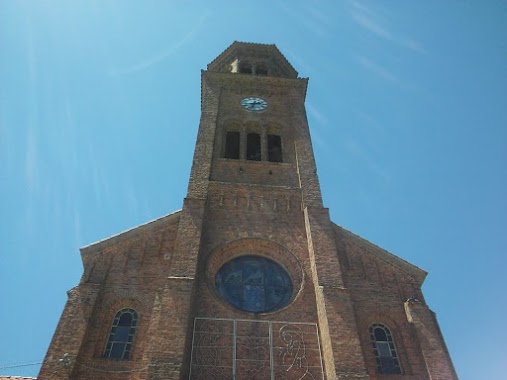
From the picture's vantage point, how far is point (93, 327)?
12023mm

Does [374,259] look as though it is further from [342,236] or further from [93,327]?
[93,327]

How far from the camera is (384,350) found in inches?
493

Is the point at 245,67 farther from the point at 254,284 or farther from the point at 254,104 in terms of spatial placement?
the point at 254,284

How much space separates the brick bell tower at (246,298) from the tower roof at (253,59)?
10.5 meters

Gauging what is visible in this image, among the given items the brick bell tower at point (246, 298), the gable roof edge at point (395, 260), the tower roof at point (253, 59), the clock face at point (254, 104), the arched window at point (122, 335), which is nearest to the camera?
the brick bell tower at point (246, 298)

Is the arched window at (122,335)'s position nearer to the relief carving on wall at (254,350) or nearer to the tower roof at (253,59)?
the relief carving on wall at (254,350)

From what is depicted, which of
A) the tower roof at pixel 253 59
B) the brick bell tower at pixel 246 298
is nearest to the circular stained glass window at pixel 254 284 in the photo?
the brick bell tower at pixel 246 298

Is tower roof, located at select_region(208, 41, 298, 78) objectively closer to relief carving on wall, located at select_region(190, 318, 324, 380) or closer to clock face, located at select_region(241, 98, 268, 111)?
clock face, located at select_region(241, 98, 268, 111)

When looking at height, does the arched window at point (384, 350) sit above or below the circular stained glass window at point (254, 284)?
below

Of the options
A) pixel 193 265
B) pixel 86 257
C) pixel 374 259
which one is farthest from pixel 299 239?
pixel 86 257

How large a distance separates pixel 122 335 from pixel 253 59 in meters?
19.6

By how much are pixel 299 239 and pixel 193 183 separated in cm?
467

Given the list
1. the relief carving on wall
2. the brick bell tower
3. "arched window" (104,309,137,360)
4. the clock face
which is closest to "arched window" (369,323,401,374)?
the brick bell tower

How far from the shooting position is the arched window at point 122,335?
1168 cm
